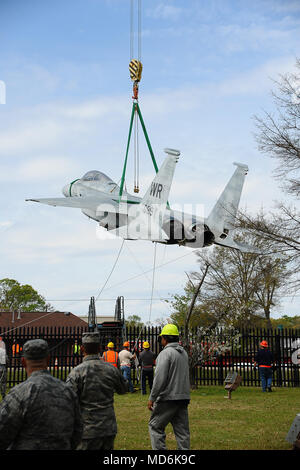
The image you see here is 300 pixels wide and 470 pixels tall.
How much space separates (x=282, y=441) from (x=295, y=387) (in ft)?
39.1

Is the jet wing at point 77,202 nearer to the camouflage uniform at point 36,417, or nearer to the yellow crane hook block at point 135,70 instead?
the yellow crane hook block at point 135,70

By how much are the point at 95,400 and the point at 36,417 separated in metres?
1.47

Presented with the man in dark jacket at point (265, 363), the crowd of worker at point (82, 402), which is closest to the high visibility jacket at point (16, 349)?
the man in dark jacket at point (265, 363)

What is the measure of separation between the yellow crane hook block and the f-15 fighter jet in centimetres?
319

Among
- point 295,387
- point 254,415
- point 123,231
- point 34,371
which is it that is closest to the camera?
point 34,371

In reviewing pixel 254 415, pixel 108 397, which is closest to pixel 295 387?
pixel 254 415

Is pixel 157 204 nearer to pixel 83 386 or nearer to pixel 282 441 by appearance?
pixel 282 441

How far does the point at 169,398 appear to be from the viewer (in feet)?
20.3

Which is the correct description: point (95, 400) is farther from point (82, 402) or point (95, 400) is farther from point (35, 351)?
point (35, 351)

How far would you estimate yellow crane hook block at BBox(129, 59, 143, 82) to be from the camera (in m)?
21.1

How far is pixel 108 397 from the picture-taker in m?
4.94

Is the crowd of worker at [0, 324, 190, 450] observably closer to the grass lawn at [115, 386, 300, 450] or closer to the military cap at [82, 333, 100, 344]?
the military cap at [82, 333, 100, 344]

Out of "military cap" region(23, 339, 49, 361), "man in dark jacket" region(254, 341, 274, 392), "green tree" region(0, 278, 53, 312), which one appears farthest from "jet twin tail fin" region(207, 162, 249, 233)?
"green tree" region(0, 278, 53, 312)

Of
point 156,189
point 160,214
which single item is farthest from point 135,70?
point 160,214
